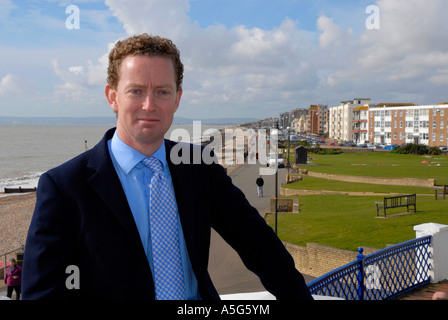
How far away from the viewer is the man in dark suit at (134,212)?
1.57 m

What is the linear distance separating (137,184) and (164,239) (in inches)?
10.9

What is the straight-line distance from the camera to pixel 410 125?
285ft

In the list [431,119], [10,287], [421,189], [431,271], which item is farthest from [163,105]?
[431,119]

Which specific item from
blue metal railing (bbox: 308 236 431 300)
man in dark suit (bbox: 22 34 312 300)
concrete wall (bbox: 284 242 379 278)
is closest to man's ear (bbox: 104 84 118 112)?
man in dark suit (bbox: 22 34 312 300)

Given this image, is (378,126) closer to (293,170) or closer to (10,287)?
(293,170)

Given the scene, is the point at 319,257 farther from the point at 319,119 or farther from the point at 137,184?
the point at 319,119

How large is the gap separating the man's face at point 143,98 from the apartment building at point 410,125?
8933cm

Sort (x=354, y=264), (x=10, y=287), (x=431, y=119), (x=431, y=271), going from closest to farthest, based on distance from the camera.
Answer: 1. (x=354, y=264)
2. (x=431, y=271)
3. (x=10, y=287)
4. (x=431, y=119)

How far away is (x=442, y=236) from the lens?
8.44 m

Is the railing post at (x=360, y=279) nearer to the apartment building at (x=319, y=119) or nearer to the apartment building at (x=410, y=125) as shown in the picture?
the apartment building at (x=410, y=125)

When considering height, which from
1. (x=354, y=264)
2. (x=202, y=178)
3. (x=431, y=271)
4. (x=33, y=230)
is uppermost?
(x=202, y=178)

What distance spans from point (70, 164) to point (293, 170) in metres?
41.7

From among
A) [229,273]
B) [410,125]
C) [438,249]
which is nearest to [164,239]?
[438,249]

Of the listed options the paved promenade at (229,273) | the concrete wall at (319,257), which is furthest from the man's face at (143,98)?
the paved promenade at (229,273)
